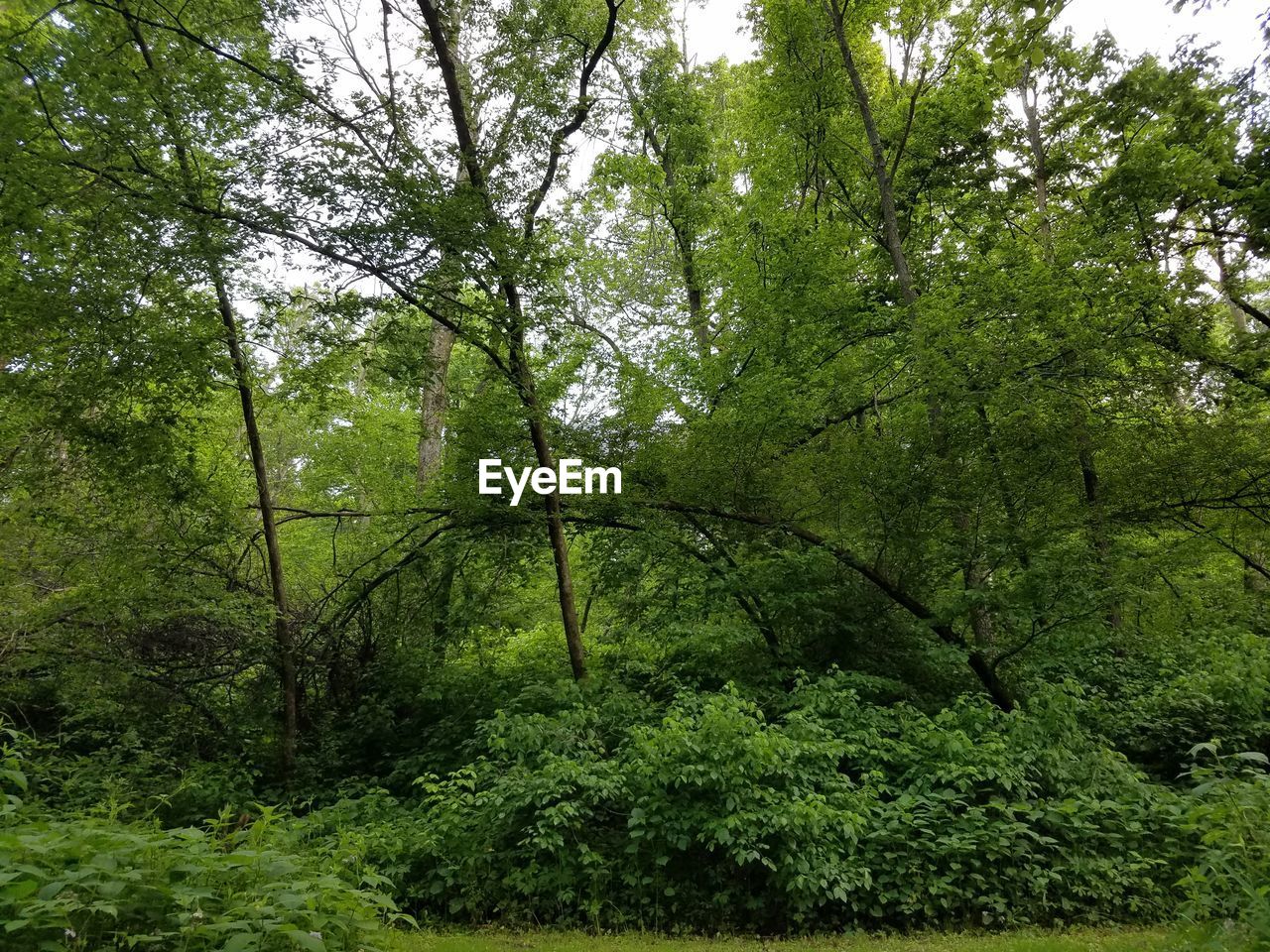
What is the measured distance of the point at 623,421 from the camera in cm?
992

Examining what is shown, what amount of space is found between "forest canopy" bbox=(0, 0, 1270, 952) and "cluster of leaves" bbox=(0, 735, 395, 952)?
0.32m

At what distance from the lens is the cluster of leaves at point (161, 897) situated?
2.71m

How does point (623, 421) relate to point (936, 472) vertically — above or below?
above

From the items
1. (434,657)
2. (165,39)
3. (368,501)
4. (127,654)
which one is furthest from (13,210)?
(368,501)

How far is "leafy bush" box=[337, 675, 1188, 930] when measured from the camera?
5.12 metres

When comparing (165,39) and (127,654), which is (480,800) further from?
(165,39)

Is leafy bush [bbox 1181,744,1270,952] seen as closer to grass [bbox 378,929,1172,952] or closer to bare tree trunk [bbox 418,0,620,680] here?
grass [bbox 378,929,1172,952]

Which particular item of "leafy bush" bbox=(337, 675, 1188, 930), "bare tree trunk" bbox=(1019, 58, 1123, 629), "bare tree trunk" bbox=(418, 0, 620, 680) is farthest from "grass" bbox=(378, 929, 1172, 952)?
"bare tree trunk" bbox=(1019, 58, 1123, 629)

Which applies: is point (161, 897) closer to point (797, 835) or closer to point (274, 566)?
point (797, 835)

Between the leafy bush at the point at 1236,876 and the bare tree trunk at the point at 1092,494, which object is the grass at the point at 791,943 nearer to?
the leafy bush at the point at 1236,876

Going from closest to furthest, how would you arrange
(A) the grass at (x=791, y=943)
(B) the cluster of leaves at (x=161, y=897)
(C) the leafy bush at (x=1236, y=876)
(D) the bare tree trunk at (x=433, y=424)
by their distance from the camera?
1. (B) the cluster of leaves at (x=161, y=897)
2. (C) the leafy bush at (x=1236, y=876)
3. (A) the grass at (x=791, y=943)
4. (D) the bare tree trunk at (x=433, y=424)

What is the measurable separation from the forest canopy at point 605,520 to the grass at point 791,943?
12.2 inches

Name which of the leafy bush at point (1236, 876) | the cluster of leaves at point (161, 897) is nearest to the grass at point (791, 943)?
the leafy bush at point (1236, 876)

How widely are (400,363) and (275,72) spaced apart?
320 cm
